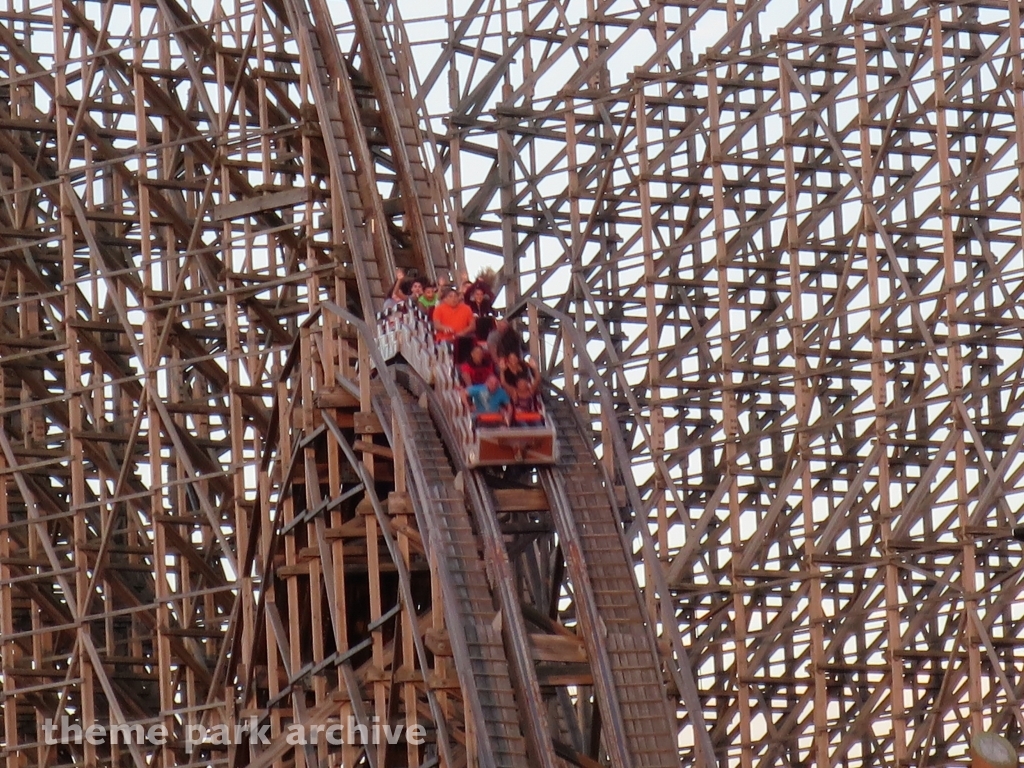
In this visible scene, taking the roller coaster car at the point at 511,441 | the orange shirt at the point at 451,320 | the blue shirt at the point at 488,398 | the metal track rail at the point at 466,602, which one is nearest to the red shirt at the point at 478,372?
the blue shirt at the point at 488,398

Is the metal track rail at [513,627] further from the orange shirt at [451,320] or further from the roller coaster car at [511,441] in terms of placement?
the orange shirt at [451,320]

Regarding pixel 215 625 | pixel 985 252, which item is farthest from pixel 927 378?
pixel 215 625

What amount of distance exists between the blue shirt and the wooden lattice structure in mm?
604

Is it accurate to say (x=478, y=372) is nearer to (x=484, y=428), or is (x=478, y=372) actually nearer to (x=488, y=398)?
(x=488, y=398)

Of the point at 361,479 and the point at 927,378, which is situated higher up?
the point at 927,378

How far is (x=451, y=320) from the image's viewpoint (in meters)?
21.9

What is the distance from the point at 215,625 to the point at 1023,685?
8.68 m

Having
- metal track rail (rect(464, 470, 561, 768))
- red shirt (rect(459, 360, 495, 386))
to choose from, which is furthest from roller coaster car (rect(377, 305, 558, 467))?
metal track rail (rect(464, 470, 561, 768))

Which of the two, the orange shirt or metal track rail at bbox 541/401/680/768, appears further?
the orange shirt

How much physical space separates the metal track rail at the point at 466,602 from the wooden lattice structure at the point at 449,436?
4 cm

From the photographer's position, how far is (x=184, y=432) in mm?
25703

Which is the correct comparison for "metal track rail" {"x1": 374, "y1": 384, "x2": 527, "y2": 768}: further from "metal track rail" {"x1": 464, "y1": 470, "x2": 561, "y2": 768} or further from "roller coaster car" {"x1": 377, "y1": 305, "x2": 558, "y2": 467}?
"roller coaster car" {"x1": 377, "y1": 305, "x2": 558, "y2": 467}

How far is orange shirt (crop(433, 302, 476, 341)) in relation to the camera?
21.8 meters

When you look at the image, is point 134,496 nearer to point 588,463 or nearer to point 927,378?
point 588,463
